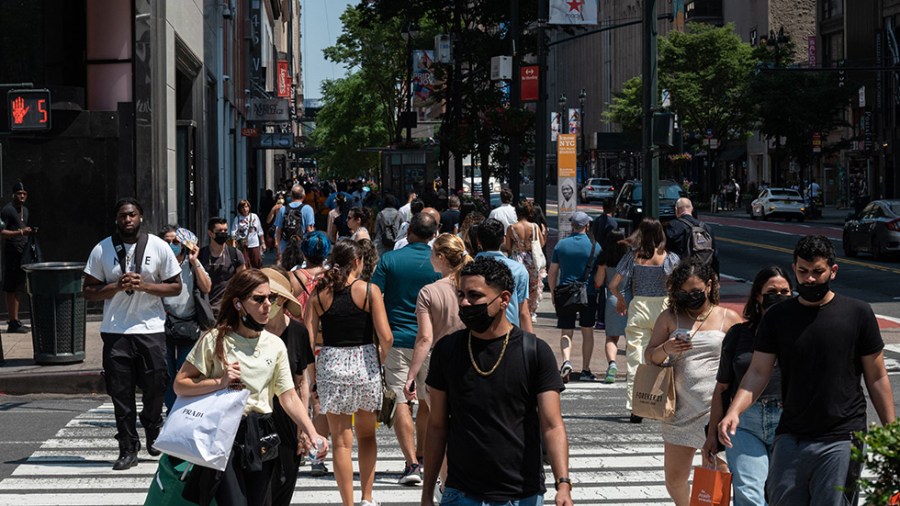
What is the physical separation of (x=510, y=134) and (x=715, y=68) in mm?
53710

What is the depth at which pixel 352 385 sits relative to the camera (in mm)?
8883

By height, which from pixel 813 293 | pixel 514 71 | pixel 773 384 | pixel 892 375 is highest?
pixel 514 71

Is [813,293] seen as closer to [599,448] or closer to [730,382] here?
[730,382]

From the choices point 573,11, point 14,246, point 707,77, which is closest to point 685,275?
point 14,246

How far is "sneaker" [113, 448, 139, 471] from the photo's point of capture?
10.4m

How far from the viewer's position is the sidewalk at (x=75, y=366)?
47.0ft

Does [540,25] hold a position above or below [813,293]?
above

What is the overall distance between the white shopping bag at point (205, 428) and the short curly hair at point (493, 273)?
1257 mm

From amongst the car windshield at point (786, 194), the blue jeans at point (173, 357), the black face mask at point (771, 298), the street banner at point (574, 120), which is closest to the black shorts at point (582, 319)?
the blue jeans at point (173, 357)

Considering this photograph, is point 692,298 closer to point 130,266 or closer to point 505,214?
point 130,266

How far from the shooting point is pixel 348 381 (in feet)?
29.1

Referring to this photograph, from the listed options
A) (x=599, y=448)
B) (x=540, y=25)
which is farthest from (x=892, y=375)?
(x=540, y=25)

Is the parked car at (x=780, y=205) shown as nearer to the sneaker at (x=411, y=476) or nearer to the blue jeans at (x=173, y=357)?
the blue jeans at (x=173, y=357)

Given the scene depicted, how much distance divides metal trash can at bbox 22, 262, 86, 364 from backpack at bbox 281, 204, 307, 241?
9.51 m
